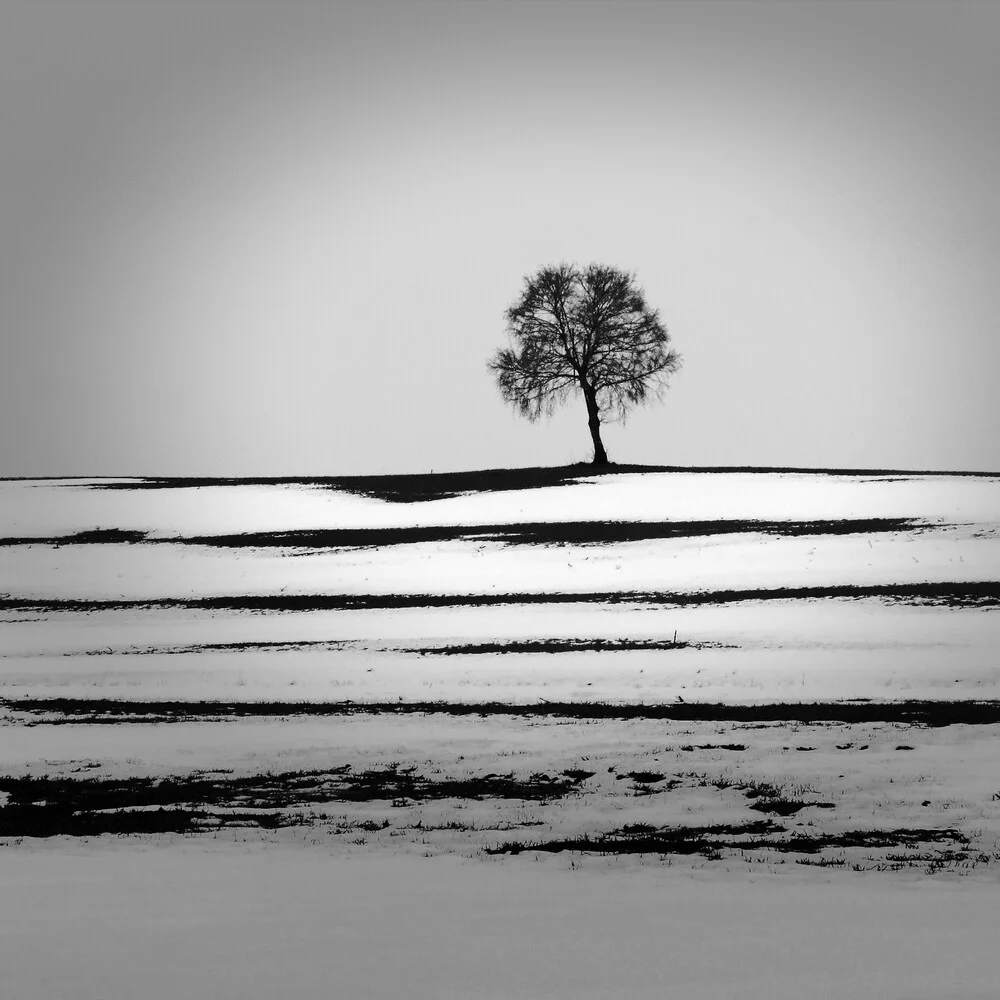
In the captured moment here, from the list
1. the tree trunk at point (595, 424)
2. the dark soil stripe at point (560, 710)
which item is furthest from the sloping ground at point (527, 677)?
the tree trunk at point (595, 424)

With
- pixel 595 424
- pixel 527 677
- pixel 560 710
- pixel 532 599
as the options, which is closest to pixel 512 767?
pixel 560 710

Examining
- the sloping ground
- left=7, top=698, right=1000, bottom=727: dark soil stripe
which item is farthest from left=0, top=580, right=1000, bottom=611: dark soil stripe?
left=7, top=698, right=1000, bottom=727: dark soil stripe

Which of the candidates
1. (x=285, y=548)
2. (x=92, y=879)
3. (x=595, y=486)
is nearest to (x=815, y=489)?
(x=595, y=486)

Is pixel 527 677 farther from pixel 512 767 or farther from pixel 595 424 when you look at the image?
pixel 595 424

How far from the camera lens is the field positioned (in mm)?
9188

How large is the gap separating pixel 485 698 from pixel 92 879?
10222mm

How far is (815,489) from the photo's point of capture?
5047cm

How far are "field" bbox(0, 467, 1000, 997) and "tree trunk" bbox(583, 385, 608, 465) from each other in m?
22.0

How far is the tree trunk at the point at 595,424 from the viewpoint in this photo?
62.3 m

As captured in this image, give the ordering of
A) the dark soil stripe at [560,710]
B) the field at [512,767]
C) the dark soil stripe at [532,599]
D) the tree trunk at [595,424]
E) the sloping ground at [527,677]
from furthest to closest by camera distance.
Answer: the tree trunk at [595,424]
the dark soil stripe at [532,599]
the dark soil stripe at [560,710]
the sloping ground at [527,677]
the field at [512,767]

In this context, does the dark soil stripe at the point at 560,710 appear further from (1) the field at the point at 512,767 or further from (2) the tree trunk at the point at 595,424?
(2) the tree trunk at the point at 595,424

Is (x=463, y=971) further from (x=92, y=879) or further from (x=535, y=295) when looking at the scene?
(x=535, y=295)

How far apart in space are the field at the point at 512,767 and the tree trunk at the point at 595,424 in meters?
22.0

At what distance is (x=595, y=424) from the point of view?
62781 mm
